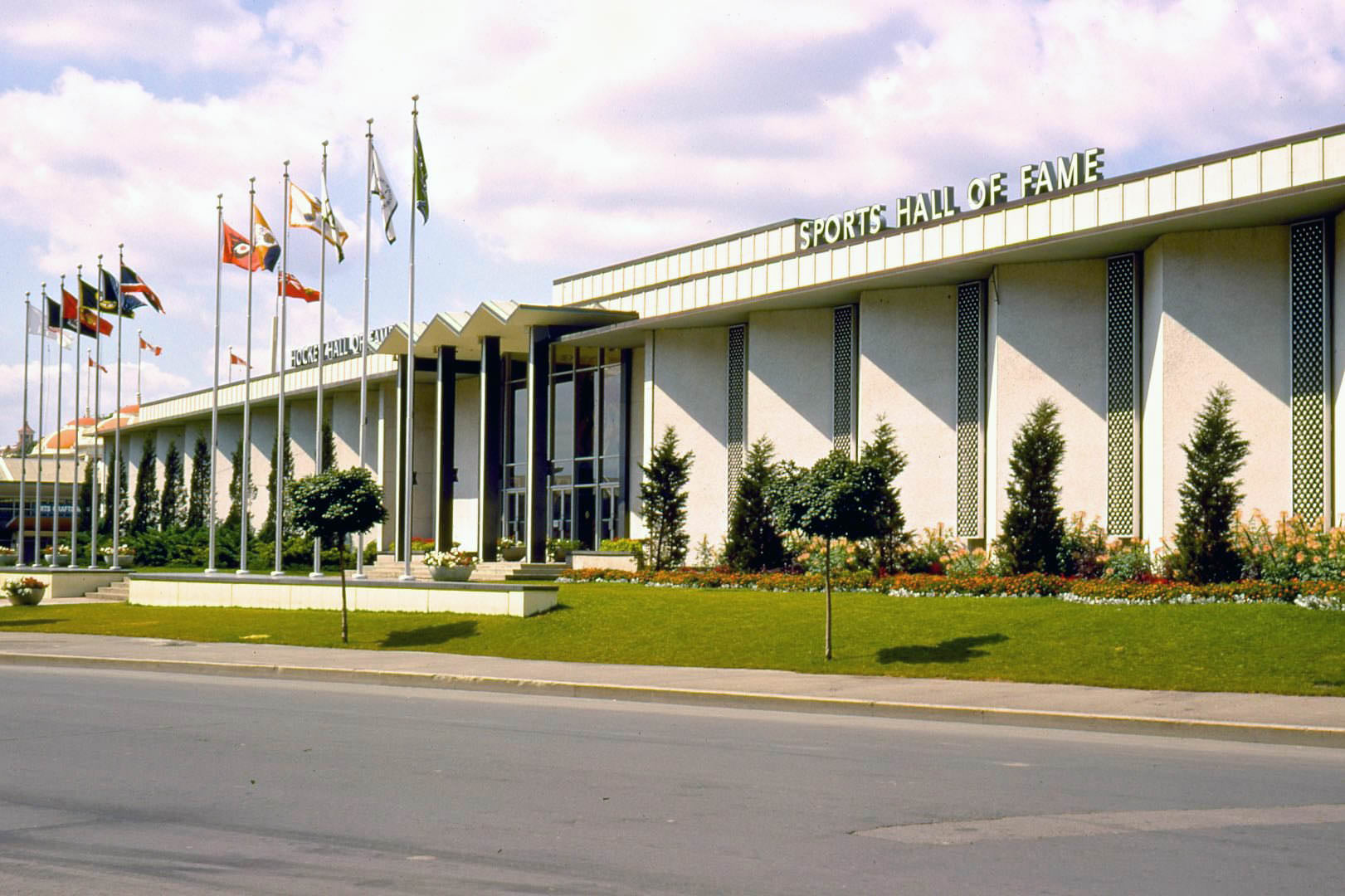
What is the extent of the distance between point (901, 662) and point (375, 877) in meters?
14.7

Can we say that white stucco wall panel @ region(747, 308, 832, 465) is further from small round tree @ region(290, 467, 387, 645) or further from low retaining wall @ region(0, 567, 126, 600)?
low retaining wall @ region(0, 567, 126, 600)

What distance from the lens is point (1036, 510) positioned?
29.3 m

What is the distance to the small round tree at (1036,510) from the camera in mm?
29297

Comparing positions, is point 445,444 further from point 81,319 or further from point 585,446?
point 81,319

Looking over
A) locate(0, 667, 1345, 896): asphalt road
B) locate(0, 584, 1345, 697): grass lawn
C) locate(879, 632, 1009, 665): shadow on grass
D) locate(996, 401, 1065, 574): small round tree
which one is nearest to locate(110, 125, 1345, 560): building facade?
locate(996, 401, 1065, 574): small round tree

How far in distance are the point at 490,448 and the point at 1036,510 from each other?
26754 millimetres

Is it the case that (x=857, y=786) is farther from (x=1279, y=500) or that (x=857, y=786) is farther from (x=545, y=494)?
(x=545, y=494)

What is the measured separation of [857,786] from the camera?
34.2 feet

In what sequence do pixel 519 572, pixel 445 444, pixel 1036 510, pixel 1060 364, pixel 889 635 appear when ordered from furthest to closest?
1. pixel 445 444
2. pixel 519 572
3. pixel 1060 364
4. pixel 1036 510
5. pixel 889 635

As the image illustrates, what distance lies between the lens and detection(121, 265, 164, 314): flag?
41.9 m

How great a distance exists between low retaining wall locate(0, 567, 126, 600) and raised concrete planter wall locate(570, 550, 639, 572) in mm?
14811

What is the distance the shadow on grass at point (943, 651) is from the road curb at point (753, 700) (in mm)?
3827

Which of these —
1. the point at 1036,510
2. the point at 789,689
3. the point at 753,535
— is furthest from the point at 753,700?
the point at 753,535

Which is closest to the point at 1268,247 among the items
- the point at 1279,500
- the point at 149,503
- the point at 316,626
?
the point at 1279,500
